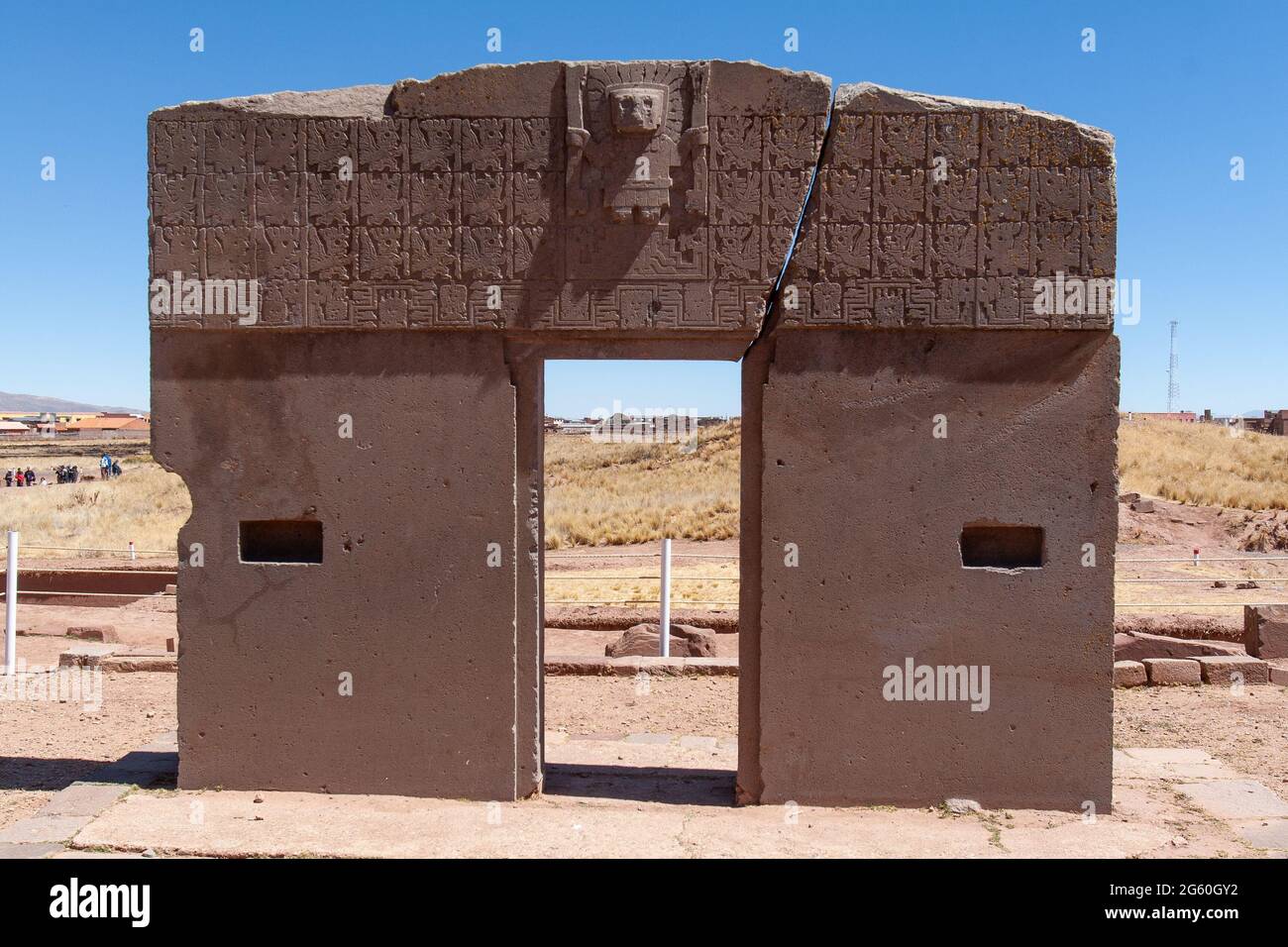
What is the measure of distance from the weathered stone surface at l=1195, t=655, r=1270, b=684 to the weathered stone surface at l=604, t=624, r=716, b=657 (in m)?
4.44

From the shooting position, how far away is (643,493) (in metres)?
26.3

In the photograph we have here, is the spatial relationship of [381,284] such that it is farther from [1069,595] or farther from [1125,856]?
[1125,856]

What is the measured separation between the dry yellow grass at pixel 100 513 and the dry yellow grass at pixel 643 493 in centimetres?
801

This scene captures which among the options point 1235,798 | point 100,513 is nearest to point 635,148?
point 1235,798

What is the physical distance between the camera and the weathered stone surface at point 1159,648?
9.67m

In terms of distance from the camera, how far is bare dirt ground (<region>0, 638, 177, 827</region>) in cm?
598

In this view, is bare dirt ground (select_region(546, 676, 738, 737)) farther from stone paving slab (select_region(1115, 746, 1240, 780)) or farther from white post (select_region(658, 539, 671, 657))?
stone paving slab (select_region(1115, 746, 1240, 780))

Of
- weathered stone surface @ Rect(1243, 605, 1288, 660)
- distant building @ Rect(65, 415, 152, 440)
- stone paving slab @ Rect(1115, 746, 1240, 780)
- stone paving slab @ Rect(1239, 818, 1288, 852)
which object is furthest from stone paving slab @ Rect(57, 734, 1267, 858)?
distant building @ Rect(65, 415, 152, 440)

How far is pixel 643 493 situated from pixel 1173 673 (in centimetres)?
1802

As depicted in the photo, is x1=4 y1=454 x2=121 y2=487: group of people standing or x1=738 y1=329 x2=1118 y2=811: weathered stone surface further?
x1=4 y1=454 x2=121 y2=487: group of people standing

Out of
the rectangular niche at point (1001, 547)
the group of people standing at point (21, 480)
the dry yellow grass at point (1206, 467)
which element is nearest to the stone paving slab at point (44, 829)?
the rectangular niche at point (1001, 547)

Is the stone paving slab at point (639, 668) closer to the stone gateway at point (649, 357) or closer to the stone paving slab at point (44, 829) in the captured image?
the stone gateway at point (649, 357)

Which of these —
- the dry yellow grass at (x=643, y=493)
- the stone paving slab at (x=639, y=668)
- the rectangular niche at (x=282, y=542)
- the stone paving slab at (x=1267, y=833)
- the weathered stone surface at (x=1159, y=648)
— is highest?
the rectangular niche at (x=282, y=542)

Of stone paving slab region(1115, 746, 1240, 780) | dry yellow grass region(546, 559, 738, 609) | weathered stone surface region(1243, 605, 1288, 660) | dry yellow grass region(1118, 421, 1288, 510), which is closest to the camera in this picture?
stone paving slab region(1115, 746, 1240, 780)
